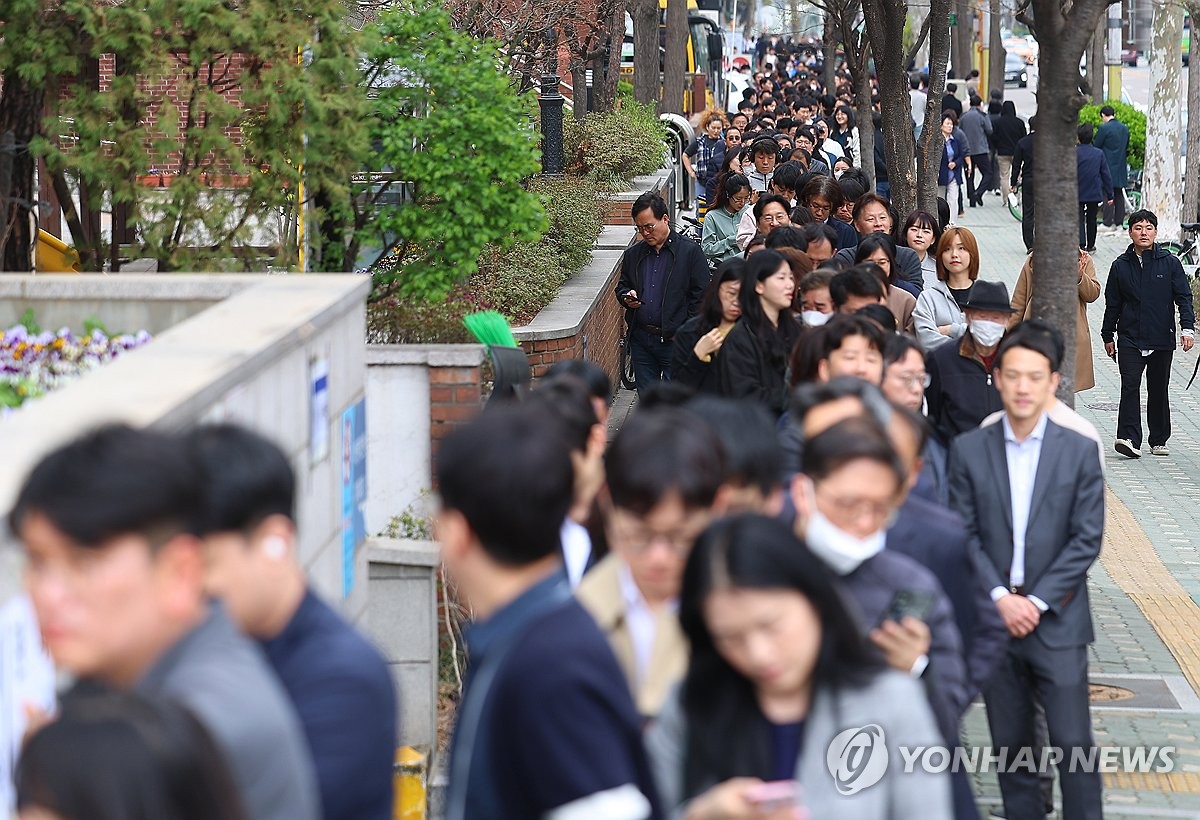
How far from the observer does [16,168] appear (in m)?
9.88

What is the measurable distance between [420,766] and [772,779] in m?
4.04

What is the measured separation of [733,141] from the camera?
2231 centimetres

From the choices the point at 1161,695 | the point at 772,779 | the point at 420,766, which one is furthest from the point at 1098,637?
the point at 772,779

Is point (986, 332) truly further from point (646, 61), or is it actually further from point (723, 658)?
point (646, 61)

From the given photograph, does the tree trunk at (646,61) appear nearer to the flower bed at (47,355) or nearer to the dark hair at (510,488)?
the flower bed at (47,355)

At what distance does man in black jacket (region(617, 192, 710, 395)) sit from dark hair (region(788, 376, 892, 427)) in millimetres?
6815

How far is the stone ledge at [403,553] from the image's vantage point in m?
7.12

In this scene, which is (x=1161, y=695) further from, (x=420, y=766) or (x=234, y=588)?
(x=234, y=588)

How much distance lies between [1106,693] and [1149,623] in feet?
3.90

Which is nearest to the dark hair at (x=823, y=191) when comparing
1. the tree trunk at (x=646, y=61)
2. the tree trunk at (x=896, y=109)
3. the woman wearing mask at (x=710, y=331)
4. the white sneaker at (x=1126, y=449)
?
the white sneaker at (x=1126, y=449)

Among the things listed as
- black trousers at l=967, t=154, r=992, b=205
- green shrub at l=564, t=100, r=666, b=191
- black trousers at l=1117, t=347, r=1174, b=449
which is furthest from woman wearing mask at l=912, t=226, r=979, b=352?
black trousers at l=967, t=154, r=992, b=205

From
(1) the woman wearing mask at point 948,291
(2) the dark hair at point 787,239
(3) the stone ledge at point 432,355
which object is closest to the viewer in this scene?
(3) the stone ledge at point 432,355

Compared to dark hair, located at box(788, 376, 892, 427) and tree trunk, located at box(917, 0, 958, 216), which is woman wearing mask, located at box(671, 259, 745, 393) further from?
tree trunk, located at box(917, 0, 958, 216)

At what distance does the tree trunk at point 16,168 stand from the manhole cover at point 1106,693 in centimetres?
600
